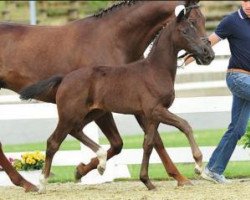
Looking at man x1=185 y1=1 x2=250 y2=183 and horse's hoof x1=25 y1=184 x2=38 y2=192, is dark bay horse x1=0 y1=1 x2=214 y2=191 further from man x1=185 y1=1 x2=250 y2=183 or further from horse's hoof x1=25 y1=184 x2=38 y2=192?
man x1=185 y1=1 x2=250 y2=183

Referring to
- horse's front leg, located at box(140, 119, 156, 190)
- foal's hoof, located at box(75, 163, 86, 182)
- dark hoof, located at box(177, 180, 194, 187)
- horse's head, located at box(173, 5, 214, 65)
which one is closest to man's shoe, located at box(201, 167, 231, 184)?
dark hoof, located at box(177, 180, 194, 187)

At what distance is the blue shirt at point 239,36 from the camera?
395 inches

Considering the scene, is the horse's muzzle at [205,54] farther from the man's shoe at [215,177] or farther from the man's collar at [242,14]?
the man's shoe at [215,177]

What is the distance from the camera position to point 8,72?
33.3 feet

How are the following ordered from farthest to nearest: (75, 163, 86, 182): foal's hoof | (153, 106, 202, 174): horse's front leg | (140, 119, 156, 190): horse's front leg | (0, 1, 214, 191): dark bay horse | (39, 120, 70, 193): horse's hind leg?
(75, 163, 86, 182): foal's hoof
(0, 1, 214, 191): dark bay horse
(39, 120, 70, 193): horse's hind leg
(140, 119, 156, 190): horse's front leg
(153, 106, 202, 174): horse's front leg

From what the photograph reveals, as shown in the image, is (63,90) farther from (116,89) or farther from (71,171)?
(71,171)

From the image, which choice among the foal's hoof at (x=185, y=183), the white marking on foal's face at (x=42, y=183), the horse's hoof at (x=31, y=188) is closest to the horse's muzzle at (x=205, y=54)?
the foal's hoof at (x=185, y=183)

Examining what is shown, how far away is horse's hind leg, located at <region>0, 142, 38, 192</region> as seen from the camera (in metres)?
10.1

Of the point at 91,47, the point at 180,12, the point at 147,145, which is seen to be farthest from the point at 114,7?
the point at 147,145

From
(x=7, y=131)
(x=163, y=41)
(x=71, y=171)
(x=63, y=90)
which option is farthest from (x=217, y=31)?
(x=7, y=131)

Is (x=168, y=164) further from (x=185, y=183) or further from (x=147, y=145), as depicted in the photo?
(x=147, y=145)

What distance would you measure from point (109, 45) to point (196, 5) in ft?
3.31

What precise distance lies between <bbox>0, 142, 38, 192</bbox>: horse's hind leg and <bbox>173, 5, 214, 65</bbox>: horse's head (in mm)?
2207

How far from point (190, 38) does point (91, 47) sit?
43.9 inches
